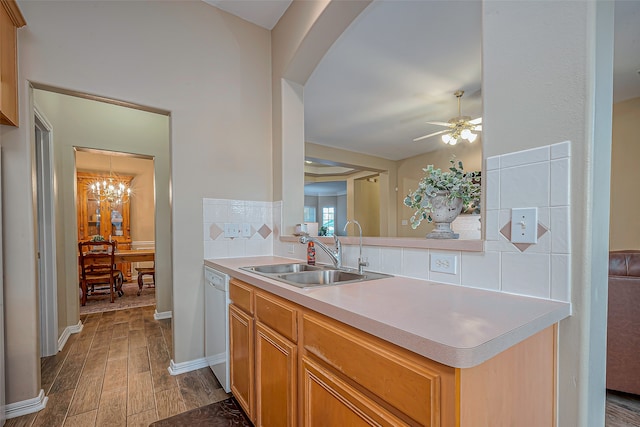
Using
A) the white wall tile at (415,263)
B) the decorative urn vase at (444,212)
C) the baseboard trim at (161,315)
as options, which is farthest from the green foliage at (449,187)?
the baseboard trim at (161,315)

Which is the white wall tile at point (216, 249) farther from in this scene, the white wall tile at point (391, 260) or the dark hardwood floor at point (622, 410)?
the dark hardwood floor at point (622, 410)

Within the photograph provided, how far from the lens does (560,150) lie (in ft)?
3.16

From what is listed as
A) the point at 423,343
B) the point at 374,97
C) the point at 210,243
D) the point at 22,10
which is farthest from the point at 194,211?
the point at 374,97

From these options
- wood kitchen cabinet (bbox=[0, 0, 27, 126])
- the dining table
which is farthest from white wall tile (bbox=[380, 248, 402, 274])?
the dining table

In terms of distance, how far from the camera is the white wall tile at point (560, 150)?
0.95 metres

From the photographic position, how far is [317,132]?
543 cm

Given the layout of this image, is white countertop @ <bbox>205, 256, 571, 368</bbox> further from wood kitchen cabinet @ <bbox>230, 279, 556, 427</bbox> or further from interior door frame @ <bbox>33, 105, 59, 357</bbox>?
interior door frame @ <bbox>33, 105, 59, 357</bbox>

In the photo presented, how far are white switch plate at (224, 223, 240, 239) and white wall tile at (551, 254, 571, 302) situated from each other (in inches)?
85.3

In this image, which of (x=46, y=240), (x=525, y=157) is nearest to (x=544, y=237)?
(x=525, y=157)

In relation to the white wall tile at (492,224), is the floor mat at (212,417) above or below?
below

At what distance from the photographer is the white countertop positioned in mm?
661

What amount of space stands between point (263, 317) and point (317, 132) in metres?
4.48

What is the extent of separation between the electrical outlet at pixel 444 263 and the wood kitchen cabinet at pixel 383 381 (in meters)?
0.39

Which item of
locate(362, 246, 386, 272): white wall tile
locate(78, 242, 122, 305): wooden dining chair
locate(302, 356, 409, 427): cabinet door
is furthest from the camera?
locate(78, 242, 122, 305): wooden dining chair
